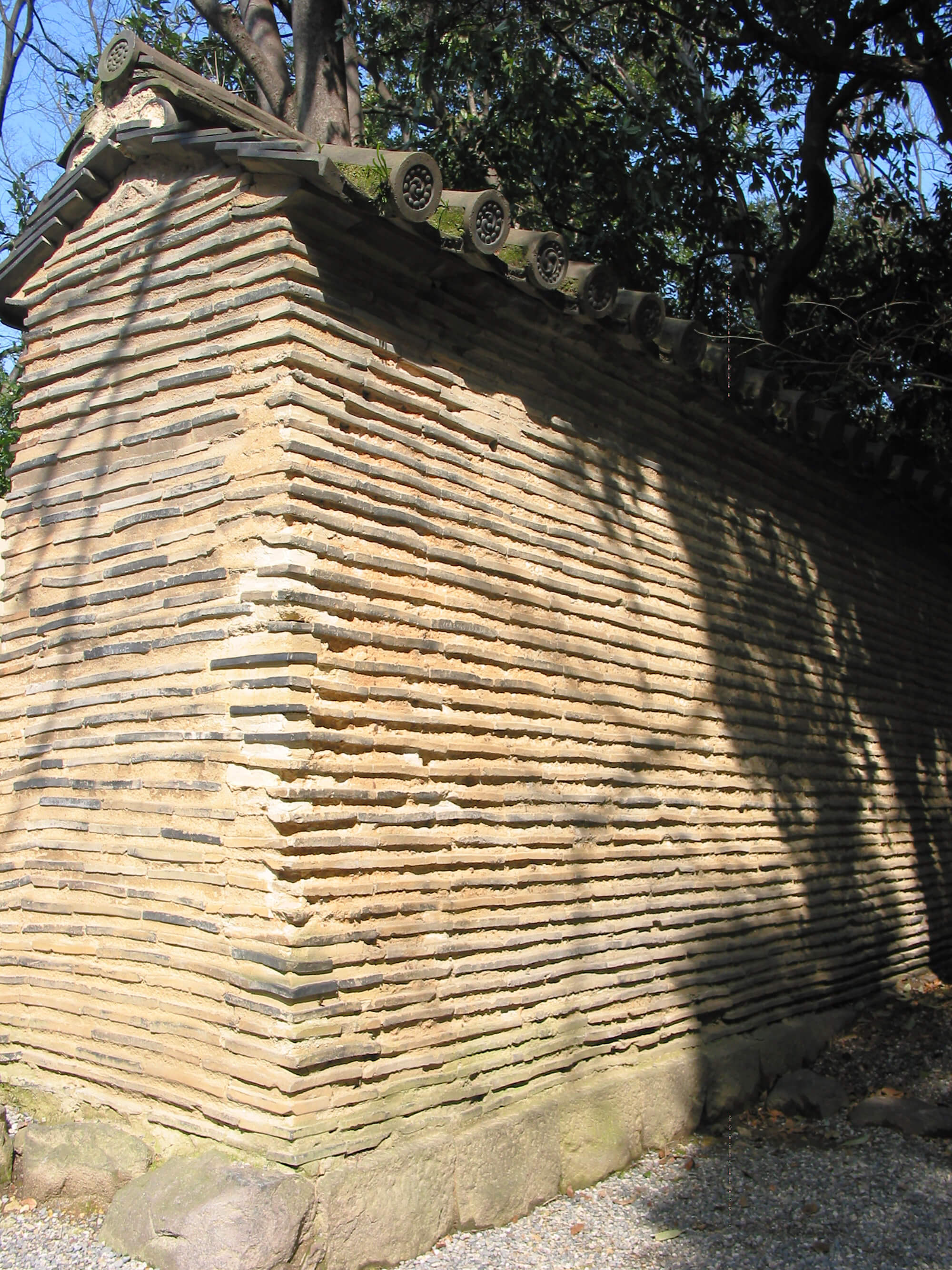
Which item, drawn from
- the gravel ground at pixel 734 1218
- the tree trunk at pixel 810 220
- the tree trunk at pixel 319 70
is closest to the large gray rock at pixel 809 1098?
the gravel ground at pixel 734 1218

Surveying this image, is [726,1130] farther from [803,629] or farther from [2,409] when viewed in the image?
[2,409]

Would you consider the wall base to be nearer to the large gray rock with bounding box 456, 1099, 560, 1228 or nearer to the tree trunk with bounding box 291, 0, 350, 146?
the large gray rock with bounding box 456, 1099, 560, 1228

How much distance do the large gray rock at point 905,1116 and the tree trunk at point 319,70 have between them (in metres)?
7.34

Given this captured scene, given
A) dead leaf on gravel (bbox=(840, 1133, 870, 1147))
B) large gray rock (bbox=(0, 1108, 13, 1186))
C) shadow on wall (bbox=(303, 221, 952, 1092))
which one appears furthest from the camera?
shadow on wall (bbox=(303, 221, 952, 1092))

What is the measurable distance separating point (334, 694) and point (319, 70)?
6.54 m

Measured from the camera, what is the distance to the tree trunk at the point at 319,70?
8.62 metres

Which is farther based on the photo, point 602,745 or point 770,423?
point 770,423

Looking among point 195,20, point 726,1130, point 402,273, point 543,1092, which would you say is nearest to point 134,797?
point 543,1092

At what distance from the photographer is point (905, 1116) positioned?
548 centimetres

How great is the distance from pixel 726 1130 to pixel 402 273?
14.0ft

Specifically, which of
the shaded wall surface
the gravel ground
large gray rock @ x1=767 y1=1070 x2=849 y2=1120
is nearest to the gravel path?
the gravel ground

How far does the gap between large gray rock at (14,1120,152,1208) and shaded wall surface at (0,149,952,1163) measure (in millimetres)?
159

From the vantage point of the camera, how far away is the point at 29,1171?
4.08 metres

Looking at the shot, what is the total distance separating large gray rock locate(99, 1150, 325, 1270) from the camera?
347 cm
